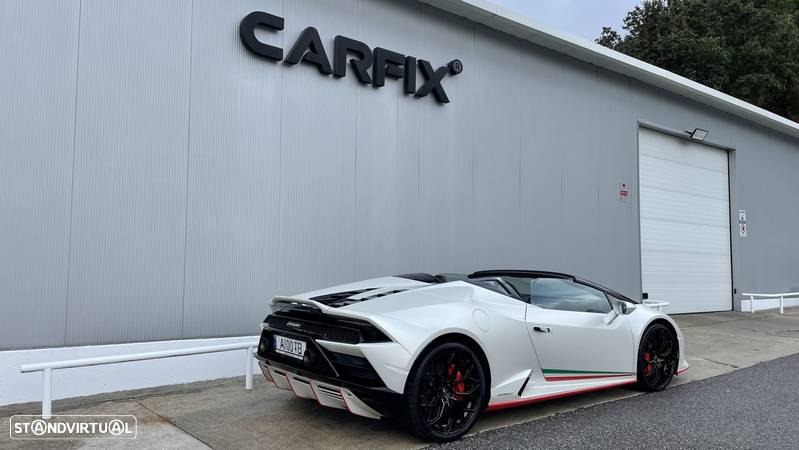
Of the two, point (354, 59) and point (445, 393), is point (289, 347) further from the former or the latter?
point (354, 59)

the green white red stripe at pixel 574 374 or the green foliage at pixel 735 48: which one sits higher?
the green foliage at pixel 735 48

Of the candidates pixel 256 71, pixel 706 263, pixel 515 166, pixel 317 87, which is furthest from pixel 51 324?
pixel 706 263

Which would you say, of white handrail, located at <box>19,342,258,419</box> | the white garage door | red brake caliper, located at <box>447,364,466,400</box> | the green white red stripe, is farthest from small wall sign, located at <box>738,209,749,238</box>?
white handrail, located at <box>19,342,258,419</box>

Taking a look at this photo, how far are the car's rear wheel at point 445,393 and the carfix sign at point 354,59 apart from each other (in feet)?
14.4

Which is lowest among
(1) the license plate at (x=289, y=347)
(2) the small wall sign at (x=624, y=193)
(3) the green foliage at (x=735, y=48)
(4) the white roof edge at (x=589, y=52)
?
(1) the license plate at (x=289, y=347)

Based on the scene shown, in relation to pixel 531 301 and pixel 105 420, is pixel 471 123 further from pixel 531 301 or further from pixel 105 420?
pixel 105 420

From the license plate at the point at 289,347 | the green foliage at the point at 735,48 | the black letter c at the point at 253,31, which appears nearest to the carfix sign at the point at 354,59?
the black letter c at the point at 253,31

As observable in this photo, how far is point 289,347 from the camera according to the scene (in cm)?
412

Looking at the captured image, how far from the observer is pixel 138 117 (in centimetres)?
581

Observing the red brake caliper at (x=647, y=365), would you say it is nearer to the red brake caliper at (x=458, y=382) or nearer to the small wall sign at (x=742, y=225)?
the red brake caliper at (x=458, y=382)

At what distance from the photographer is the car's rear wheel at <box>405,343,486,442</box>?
12.2ft

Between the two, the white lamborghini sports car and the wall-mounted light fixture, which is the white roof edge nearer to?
the wall-mounted light fixture

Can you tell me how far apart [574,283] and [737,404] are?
182cm

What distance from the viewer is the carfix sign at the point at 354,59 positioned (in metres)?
6.59
